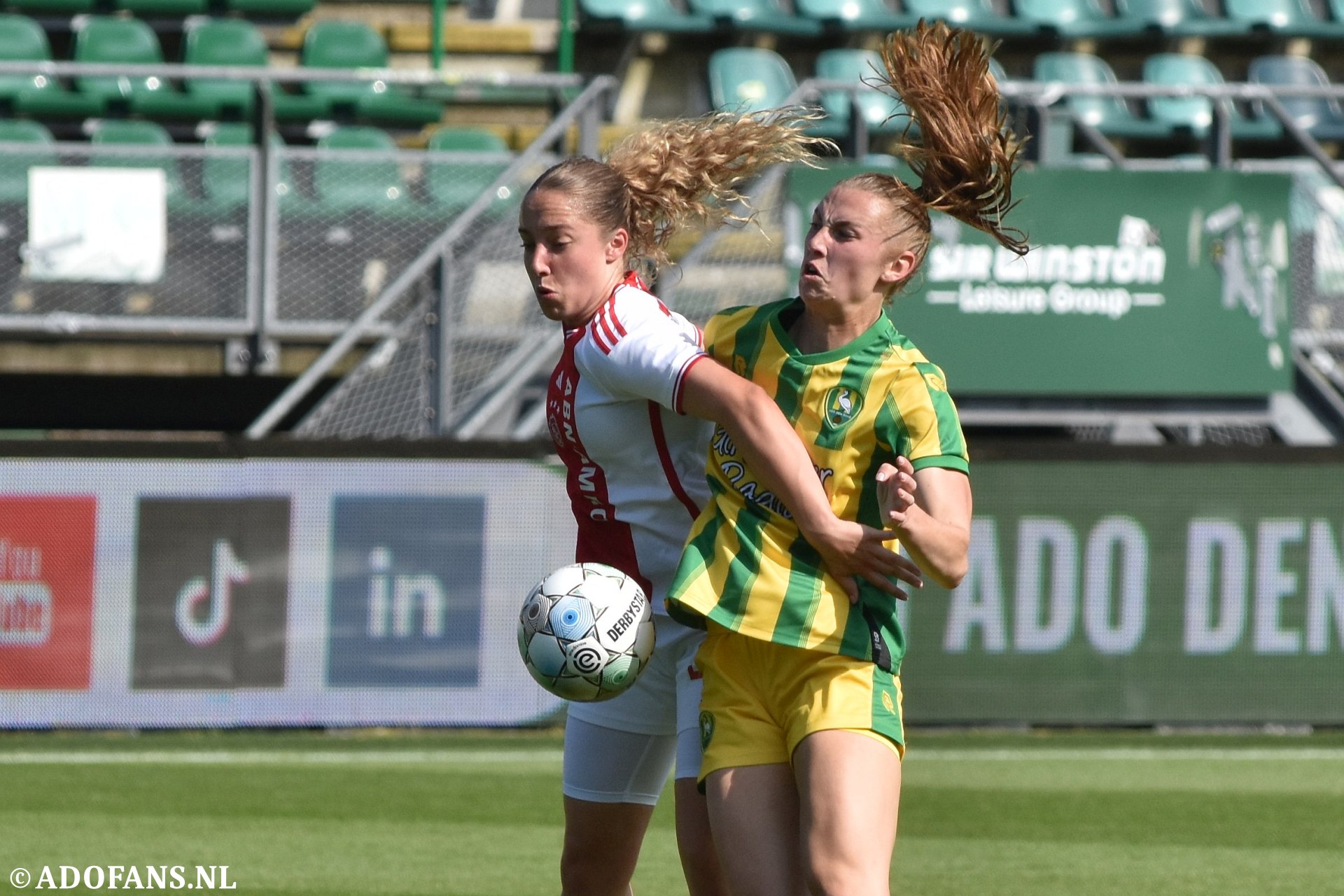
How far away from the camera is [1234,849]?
7344 millimetres

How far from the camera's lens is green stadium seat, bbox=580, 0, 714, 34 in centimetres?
1556

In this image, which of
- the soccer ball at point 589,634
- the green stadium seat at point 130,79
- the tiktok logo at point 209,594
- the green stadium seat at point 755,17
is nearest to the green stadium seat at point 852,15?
the green stadium seat at point 755,17

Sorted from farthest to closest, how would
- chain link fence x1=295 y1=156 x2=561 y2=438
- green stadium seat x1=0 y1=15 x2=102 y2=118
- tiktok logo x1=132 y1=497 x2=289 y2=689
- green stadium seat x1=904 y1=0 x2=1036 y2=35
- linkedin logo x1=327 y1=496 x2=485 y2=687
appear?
green stadium seat x1=904 y1=0 x2=1036 y2=35, green stadium seat x1=0 y1=15 x2=102 y2=118, chain link fence x1=295 y1=156 x2=561 y2=438, linkedin logo x1=327 y1=496 x2=485 y2=687, tiktok logo x1=132 y1=497 x2=289 y2=689

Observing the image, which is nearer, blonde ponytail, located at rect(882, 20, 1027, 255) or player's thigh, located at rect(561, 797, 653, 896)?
blonde ponytail, located at rect(882, 20, 1027, 255)

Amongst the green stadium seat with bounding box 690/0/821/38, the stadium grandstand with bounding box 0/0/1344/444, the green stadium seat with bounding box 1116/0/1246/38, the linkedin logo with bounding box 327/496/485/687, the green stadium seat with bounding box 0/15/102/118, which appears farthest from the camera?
the green stadium seat with bounding box 1116/0/1246/38

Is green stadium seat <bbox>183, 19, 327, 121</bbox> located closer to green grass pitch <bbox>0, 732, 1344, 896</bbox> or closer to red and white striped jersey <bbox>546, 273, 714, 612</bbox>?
green grass pitch <bbox>0, 732, 1344, 896</bbox>

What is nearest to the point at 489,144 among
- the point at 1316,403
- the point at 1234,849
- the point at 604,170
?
the point at 1316,403

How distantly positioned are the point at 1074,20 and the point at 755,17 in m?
3.18

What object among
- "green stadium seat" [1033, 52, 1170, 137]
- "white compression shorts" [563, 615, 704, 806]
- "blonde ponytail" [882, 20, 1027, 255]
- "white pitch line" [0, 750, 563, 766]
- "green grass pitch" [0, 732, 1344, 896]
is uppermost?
"blonde ponytail" [882, 20, 1027, 255]

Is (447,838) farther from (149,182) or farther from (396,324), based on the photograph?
(149,182)

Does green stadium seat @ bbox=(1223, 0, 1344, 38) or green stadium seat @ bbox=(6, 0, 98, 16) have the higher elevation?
green stadium seat @ bbox=(1223, 0, 1344, 38)

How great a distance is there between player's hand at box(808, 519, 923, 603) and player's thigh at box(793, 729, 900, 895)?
0.30m

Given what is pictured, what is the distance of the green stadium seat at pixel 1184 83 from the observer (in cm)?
1605

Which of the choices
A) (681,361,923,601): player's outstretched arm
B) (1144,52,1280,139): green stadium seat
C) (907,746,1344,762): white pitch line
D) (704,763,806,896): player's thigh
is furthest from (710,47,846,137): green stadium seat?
(704,763,806,896): player's thigh
